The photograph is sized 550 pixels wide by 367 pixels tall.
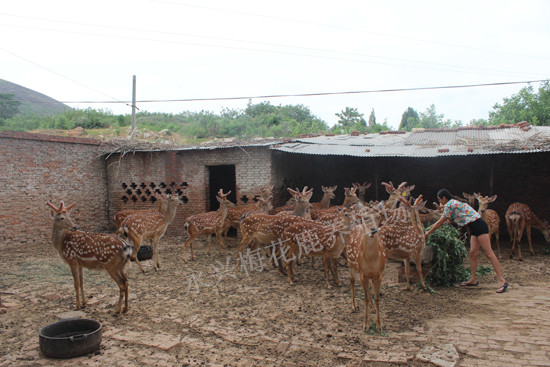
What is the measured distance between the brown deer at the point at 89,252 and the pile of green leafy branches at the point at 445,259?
5.42m

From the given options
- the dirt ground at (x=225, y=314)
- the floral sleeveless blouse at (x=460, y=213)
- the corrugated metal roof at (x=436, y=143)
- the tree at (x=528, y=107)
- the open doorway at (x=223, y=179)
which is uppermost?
the tree at (x=528, y=107)

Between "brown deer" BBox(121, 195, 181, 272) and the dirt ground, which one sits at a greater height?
"brown deer" BBox(121, 195, 181, 272)

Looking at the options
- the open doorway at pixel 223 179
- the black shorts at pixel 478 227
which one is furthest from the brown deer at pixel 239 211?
the black shorts at pixel 478 227

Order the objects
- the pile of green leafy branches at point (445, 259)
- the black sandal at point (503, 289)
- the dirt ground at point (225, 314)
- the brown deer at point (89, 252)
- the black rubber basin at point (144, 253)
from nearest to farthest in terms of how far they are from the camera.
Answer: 1. the dirt ground at point (225, 314)
2. the brown deer at point (89, 252)
3. the black sandal at point (503, 289)
4. the pile of green leafy branches at point (445, 259)
5. the black rubber basin at point (144, 253)

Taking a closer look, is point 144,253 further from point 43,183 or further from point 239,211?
point 43,183

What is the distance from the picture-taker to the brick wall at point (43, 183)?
11023 millimetres

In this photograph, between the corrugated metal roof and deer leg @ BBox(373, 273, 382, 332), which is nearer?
deer leg @ BBox(373, 273, 382, 332)

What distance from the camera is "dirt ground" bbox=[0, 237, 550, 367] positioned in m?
4.43

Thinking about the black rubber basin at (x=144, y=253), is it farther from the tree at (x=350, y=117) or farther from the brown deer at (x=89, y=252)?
the tree at (x=350, y=117)

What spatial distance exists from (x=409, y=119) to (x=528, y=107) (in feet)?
43.3

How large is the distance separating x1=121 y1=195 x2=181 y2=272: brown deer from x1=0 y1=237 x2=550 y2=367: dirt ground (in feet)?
1.65

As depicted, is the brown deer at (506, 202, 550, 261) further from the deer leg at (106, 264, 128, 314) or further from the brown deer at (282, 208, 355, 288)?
the deer leg at (106, 264, 128, 314)

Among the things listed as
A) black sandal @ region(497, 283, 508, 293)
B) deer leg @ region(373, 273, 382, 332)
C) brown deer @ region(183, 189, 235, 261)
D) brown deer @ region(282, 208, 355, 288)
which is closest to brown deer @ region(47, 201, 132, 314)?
brown deer @ region(282, 208, 355, 288)

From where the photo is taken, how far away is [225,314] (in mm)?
5695
